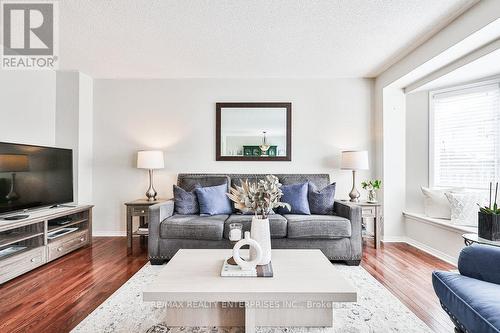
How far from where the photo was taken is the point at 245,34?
2.65 metres

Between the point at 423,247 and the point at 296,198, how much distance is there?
1.79 meters

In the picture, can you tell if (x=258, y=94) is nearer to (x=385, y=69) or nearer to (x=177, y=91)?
(x=177, y=91)

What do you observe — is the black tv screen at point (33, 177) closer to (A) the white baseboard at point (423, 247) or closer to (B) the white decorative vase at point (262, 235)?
(B) the white decorative vase at point (262, 235)

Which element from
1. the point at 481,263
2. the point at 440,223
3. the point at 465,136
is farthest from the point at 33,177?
the point at 465,136

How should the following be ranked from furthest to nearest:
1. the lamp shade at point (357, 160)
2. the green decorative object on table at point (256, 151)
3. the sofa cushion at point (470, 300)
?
the green decorative object on table at point (256, 151), the lamp shade at point (357, 160), the sofa cushion at point (470, 300)

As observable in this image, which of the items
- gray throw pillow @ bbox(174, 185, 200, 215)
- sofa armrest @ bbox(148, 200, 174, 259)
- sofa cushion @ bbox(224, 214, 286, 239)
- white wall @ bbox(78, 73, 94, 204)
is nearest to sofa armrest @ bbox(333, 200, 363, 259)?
sofa cushion @ bbox(224, 214, 286, 239)

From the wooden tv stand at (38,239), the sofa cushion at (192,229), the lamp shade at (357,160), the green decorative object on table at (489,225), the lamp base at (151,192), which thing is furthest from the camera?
the lamp base at (151,192)

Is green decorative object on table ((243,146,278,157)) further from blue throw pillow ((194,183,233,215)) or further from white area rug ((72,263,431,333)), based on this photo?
white area rug ((72,263,431,333))

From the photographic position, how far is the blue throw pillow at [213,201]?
10.4 feet

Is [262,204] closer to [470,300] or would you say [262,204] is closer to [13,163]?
[470,300]

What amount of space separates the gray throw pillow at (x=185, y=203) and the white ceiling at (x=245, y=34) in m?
1.69

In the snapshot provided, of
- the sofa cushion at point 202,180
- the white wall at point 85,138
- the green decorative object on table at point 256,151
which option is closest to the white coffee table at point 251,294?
the sofa cushion at point 202,180

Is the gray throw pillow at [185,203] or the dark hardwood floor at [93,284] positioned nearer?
the dark hardwood floor at [93,284]

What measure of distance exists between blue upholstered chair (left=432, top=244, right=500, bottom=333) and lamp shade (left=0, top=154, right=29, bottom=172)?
146 inches
